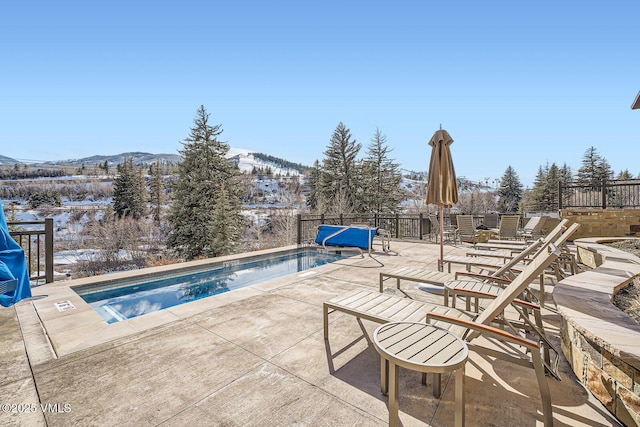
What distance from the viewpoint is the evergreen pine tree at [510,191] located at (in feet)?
122

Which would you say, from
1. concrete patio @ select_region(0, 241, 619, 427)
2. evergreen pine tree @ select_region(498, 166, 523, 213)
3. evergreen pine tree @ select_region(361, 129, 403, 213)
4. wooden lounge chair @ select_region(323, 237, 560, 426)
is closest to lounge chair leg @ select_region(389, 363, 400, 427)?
concrete patio @ select_region(0, 241, 619, 427)

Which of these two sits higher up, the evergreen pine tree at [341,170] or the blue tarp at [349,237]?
the evergreen pine tree at [341,170]

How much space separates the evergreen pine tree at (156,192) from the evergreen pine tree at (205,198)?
517 inches

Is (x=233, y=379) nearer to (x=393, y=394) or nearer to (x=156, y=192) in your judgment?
(x=393, y=394)

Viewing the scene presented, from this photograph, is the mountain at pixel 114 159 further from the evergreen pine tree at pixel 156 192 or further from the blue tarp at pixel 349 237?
the blue tarp at pixel 349 237

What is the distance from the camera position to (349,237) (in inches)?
287

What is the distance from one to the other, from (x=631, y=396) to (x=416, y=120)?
18.5 meters

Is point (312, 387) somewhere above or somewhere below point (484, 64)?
below

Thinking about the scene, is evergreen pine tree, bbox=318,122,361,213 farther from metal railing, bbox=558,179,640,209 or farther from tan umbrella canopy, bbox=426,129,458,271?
tan umbrella canopy, bbox=426,129,458,271

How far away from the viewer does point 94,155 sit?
5450 cm

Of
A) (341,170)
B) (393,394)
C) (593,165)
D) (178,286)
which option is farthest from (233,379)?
(593,165)

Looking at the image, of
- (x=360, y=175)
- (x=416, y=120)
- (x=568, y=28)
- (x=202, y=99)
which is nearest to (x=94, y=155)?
(x=202, y=99)

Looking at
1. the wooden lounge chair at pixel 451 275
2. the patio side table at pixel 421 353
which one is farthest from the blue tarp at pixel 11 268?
the wooden lounge chair at pixel 451 275

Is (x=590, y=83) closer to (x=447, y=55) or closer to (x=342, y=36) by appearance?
(x=447, y=55)
